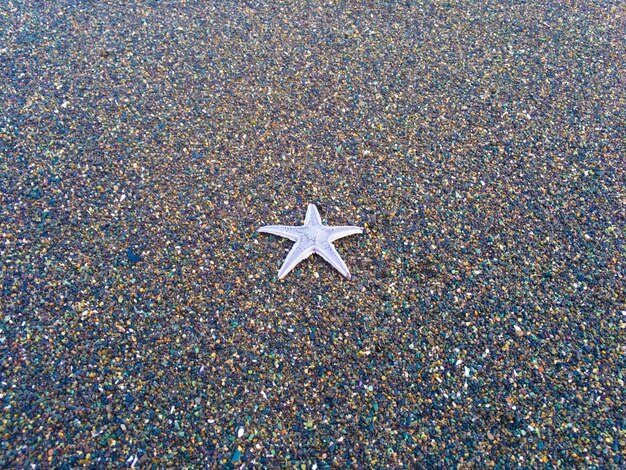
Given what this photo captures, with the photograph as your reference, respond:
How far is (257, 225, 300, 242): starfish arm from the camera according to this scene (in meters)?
4.25

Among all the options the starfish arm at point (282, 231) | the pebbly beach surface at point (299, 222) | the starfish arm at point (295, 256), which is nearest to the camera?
the pebbly beach surface at point (299, 222)

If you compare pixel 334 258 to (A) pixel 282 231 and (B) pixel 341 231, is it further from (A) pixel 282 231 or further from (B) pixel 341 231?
(A) pixel 282 231

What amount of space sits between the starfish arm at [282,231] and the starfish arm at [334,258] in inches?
9.4

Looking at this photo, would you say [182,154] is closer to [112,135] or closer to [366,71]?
[112,135]

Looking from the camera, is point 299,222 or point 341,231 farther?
point 299,222

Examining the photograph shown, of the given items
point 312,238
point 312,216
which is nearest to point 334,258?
point 312,238

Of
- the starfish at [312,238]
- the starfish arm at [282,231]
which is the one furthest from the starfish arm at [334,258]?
the starfish arm at [282,231]

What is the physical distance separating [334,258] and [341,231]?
0.27 meters

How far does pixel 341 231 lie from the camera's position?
429 centimetres

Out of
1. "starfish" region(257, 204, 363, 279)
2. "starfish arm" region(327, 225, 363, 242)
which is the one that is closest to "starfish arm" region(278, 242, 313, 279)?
"starfish" region(257, 204, 363, 279)

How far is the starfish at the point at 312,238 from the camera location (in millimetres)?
4121

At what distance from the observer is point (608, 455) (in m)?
3.38

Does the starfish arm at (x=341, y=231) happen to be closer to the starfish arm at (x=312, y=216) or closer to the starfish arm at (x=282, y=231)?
the starfish arm at (x=312, y=216)

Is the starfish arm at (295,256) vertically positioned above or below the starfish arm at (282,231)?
below
